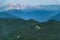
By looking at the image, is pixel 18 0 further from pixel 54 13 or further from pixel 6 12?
pixel 54 13

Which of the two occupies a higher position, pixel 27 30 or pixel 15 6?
pixel 15 6

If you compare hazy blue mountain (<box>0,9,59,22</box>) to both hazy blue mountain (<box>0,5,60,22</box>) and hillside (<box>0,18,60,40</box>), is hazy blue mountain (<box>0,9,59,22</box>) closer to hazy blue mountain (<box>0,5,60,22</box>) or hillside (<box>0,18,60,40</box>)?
hazy blue mountain (<box>0,5,60,22</box>)

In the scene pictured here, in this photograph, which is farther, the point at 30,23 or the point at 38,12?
the point at 30,23

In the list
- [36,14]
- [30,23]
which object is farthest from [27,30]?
[36,14]

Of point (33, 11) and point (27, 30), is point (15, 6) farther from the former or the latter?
point (27, 30)

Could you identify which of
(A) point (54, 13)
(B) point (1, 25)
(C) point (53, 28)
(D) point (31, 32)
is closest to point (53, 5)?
(A) point (54, 13)

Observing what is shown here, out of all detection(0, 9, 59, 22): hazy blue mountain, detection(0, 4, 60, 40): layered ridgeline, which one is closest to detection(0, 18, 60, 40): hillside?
detection(0, 4, 60, 40): layered ridgeline

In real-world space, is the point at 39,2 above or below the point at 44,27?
above
